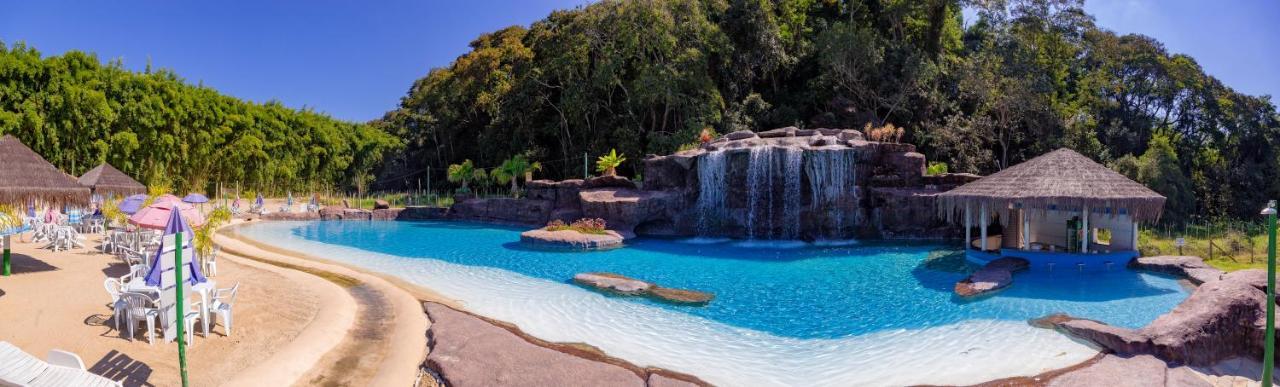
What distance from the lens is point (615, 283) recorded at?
9164mm

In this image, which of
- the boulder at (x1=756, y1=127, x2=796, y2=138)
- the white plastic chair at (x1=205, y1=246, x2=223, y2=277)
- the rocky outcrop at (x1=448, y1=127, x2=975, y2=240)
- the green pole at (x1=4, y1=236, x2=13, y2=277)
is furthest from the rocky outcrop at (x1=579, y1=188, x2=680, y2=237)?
the green pole at (x1=4, y1=236, x2=13, y2=277)

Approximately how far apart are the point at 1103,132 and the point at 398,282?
24.4 metres

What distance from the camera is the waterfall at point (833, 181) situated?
16172 mm

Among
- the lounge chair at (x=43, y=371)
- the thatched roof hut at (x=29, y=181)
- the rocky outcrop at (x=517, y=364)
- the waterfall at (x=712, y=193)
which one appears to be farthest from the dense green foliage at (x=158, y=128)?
the waterfall at (x=712, y=193)

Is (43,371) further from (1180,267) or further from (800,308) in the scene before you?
(1180,267)

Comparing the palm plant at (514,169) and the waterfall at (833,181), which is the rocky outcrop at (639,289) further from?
the palm plant at (514,169)

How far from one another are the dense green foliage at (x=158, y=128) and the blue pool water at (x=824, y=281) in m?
8.28

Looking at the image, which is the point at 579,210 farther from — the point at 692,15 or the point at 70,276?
the point at 70,276

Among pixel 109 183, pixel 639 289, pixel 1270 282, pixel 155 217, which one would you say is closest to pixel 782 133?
pixel 639 289

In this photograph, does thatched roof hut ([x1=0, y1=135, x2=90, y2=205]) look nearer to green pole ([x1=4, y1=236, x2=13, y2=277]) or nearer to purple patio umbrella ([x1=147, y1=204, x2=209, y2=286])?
green pole ([x1=4, y1=236, x2=13, y2=277])

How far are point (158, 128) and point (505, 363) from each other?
73.0ft

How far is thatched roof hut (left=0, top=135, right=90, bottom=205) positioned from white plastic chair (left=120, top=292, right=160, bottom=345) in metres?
3.87

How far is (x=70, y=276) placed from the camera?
25.2 feet

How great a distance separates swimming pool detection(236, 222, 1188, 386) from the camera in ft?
18.9
